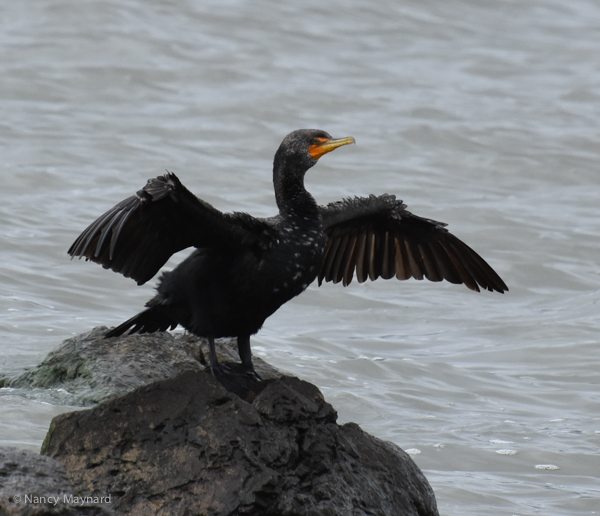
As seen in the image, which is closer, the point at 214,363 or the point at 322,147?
the point at 214,363

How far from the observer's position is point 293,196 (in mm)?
4910

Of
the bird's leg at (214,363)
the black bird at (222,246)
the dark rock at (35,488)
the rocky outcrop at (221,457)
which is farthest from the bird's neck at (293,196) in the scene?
the dark rock at (35,488)

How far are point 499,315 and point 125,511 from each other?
5.92 meters

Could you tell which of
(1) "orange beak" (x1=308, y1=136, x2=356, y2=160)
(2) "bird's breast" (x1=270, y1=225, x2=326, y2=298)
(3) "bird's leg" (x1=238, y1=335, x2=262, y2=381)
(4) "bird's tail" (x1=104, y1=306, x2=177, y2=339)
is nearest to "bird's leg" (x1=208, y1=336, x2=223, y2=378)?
(3) "bird's leg" (x1=238, y1=335, x2=262, y2=381)

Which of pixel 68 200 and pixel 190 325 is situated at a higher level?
pixel 68 200

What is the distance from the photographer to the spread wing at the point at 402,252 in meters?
5.64

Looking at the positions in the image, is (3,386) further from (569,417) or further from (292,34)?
(292,34)

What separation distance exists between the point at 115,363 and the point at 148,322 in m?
0.55

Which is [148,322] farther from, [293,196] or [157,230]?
[293,196]

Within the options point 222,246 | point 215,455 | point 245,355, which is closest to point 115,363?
point 245,355

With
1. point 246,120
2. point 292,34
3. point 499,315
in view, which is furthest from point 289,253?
point 292,34

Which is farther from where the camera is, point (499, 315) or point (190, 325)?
point (499, 315)

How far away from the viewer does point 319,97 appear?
14570mm

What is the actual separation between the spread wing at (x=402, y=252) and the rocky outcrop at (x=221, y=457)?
157 cm
